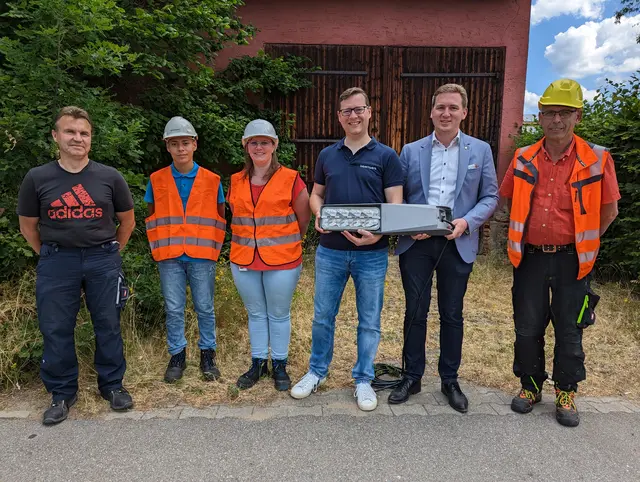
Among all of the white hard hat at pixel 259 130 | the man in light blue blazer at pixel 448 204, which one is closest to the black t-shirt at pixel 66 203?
the white hard hat at pixel 259 130

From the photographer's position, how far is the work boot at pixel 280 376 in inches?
127

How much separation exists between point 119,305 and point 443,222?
7.33 ft

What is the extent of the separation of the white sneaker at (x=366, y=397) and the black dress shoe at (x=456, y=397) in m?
0.51

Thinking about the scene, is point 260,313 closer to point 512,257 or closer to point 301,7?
point 512,257

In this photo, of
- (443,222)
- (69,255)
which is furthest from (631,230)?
(69,255)

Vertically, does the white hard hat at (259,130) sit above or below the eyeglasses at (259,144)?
above

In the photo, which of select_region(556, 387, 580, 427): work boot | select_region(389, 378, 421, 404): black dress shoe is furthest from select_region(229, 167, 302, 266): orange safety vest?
select_region(556, 387, 580, 427): work boot

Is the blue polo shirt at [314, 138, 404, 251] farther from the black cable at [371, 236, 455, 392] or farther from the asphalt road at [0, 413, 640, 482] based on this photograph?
the asphalt road at [0, 413, 640, 482]

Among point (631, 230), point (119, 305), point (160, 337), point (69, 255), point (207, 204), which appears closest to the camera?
point (69, 255)

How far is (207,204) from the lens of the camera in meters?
3.25

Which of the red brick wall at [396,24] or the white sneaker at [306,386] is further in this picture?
the red brick wall at [396,24]

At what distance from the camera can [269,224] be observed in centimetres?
303

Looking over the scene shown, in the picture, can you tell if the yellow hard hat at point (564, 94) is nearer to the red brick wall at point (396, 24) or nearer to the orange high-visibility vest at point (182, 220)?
the orange high-visibility vest at point (182, 220)

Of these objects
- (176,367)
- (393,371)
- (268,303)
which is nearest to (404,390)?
(393,371)
